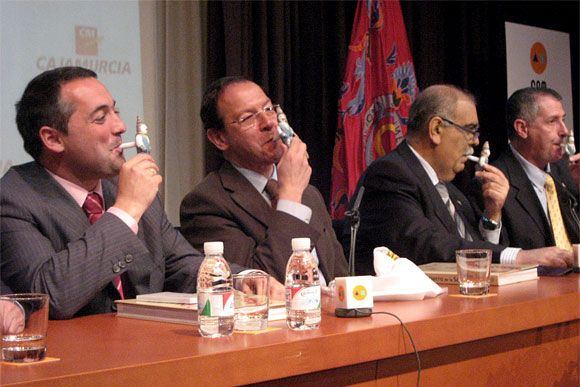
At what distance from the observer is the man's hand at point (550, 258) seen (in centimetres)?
247

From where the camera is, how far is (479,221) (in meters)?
3.22

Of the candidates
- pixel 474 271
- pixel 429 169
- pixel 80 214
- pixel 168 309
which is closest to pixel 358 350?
pixel 168 309

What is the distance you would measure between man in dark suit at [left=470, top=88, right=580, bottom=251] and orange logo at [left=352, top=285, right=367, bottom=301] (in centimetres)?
193

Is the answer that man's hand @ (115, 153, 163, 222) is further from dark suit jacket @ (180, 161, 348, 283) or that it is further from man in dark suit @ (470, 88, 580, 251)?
man in dark suit @ (470, 88, 580, 251)

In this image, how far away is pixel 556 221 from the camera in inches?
136

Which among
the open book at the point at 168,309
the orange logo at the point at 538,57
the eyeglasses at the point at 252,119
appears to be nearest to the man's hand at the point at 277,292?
the open book at the point at 168,309

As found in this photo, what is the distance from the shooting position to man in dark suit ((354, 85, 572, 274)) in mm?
2680

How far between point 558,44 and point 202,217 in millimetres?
4219

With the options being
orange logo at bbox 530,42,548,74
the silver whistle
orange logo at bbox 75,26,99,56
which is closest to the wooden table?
the silver whistle

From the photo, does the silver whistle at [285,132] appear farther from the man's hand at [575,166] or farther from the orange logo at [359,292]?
the man's hand at [575,166]

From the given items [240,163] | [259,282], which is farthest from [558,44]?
[259,282]

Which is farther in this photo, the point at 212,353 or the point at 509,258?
the point at 509,258

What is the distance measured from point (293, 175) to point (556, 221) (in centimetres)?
169

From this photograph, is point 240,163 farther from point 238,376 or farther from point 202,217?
point 238,376
